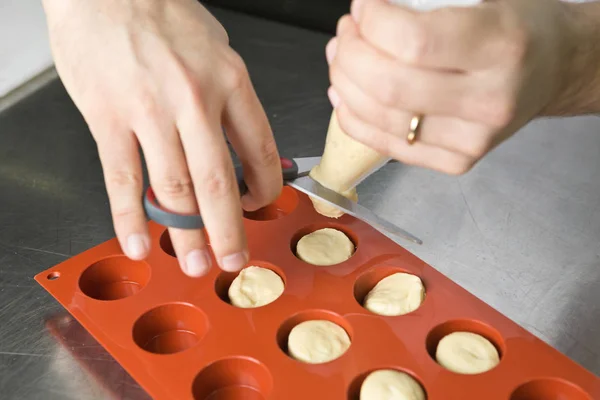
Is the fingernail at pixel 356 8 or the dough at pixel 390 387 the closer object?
the fingernail at pixel 356 8

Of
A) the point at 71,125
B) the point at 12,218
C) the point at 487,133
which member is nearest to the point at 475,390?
the point at 487,133

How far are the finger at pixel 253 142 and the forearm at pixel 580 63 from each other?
43 centimetres

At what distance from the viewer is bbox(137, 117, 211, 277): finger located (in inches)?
35.1

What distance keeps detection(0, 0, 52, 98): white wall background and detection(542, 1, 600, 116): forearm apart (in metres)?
1.49

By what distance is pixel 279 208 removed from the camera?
142 cm

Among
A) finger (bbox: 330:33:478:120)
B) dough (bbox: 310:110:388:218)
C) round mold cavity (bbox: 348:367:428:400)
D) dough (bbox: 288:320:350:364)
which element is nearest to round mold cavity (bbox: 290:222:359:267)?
dough (bbox: 310:110:388:218)

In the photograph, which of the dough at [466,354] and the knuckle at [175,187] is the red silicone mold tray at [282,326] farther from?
the knuckle at [175,187]

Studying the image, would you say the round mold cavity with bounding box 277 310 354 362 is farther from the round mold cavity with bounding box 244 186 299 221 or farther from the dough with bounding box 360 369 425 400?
the round mold cavity with bounding box 244 186 299 221

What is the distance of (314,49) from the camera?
78.7 inches

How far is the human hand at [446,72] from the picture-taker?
0.69 meters

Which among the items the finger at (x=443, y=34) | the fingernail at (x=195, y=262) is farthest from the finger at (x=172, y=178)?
the finger at (x=443, y=34)

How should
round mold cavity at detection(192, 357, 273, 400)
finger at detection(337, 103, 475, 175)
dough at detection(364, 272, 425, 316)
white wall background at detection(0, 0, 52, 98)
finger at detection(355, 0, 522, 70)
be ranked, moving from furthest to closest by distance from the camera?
white wall background at detection(0, 0, 52, 98) → dough at detection(364, 272, 425, 316) → round mold cavity at detection(192, 357, 273, 400) → finger at detection(337, 103, 475, 175) → finger at detection(355, 0, 522, 70)

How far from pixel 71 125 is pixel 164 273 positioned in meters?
0.70

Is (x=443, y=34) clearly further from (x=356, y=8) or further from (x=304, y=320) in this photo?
(x=304, y=320)
